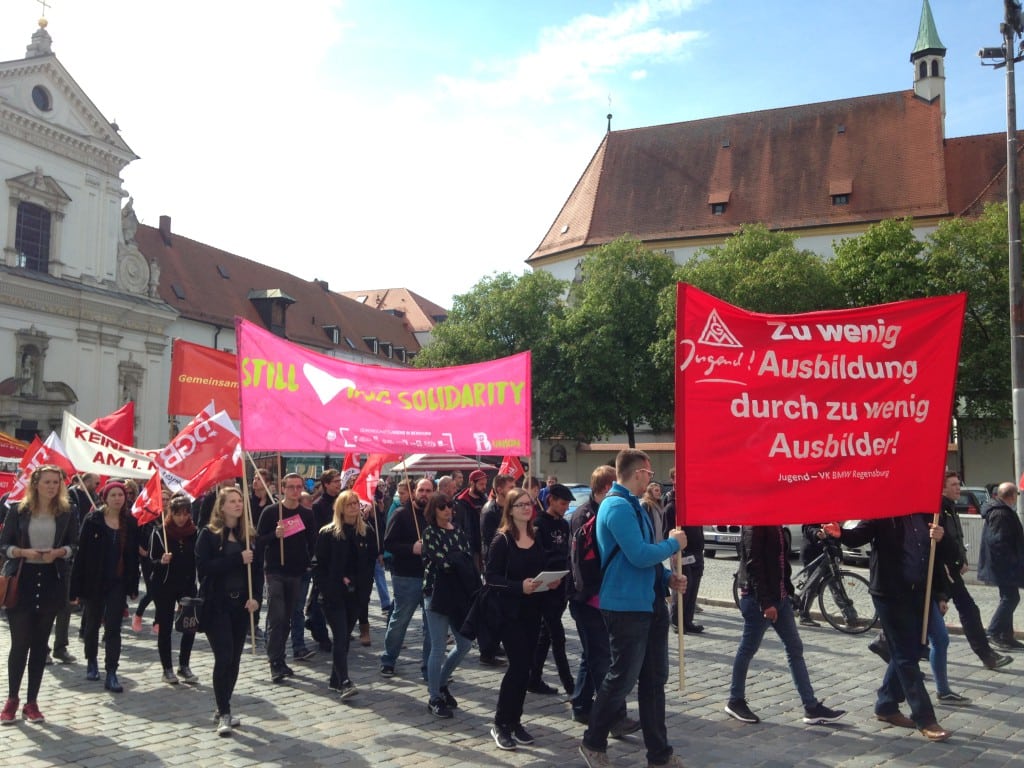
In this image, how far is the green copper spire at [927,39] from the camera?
61000 mm

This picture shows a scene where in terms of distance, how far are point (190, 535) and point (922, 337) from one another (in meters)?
6.65

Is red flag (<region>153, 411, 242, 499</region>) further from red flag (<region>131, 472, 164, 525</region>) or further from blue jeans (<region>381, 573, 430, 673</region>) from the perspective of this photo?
blue jeans (<region>381, 573, 430, 673</region>)

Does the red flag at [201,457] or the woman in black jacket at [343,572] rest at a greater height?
the red flag at [201,457]

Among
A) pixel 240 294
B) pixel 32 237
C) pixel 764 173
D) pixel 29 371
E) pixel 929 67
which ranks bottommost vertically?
pixel 29 371

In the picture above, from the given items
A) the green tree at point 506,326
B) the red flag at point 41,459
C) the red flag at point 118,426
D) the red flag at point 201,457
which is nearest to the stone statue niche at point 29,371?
the green tree at point 506,326

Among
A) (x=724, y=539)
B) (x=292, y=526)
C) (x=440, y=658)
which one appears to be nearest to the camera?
(x=440, y=658)

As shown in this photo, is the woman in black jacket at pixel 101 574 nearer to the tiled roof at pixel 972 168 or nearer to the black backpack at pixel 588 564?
the black backpack at pixel 588 564

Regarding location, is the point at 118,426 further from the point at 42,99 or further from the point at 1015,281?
the point at 42,99

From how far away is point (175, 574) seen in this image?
28.7 feet

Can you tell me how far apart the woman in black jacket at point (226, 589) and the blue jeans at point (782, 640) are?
3788mm

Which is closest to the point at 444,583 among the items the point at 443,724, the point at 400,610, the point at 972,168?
the point at 443,724

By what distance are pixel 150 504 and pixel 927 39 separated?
64648 mm

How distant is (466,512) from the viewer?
1133 cm

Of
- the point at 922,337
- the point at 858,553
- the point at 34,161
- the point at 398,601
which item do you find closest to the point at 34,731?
the point at 398,601
